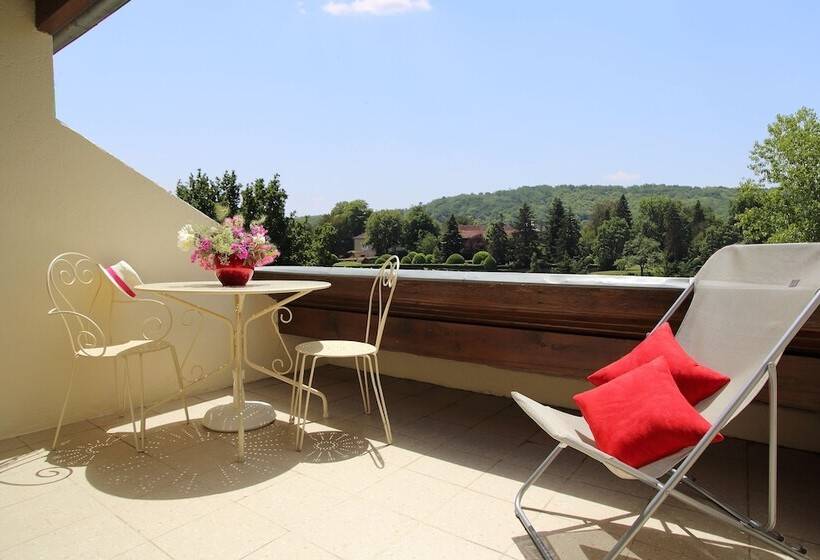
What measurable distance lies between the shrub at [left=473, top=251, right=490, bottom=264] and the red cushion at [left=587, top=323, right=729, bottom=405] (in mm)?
13718

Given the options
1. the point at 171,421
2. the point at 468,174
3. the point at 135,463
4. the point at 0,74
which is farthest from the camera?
the point at 468,174

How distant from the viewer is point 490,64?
105ft

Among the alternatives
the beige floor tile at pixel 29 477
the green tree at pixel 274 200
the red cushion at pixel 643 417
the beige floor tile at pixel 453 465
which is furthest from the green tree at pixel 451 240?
the green tree at pixel 274 200

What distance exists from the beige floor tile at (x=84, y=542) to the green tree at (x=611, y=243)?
1450 cm

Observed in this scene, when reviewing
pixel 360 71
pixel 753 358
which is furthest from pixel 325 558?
pixel 360 71

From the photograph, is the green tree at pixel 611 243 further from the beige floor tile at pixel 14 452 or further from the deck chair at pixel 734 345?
the beige floor tile at pixel 14 452

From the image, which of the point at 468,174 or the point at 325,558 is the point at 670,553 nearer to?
the point at 325,558

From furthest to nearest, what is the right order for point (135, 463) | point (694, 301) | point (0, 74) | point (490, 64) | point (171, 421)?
point (490, 64) < point (171, 421) < point (0, 74) < point (135, 463) < point (694, 301)

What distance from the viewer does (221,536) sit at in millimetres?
1806

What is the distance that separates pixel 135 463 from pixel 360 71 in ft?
108

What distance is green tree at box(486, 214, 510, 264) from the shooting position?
18.6m

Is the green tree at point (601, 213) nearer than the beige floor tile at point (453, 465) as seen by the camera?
No

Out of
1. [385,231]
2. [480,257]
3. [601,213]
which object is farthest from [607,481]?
[385,231]

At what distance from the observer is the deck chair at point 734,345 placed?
1453mm
